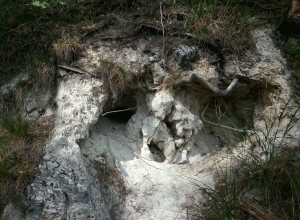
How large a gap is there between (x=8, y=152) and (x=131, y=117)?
5.36 ft

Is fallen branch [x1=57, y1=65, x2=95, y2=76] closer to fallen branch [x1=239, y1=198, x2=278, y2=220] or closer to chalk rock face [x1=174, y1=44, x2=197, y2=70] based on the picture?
chalk rock face [x1=174, y1=44, x2=197, y2=70]

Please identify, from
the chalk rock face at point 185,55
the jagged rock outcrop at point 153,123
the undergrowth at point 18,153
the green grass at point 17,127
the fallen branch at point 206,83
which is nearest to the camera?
the undergrowth at point 18,153

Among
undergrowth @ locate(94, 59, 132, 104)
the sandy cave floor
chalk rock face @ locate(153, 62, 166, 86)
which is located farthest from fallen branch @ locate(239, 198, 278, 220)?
undergrowth @ locate(94, 59, 132, 104)

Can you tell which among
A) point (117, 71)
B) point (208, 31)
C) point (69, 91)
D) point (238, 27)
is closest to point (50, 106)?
point (69, 91)

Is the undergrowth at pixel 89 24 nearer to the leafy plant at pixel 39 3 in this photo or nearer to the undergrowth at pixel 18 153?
the leafy plant at pixel 39 3

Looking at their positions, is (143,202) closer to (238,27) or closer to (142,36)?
(142,36)

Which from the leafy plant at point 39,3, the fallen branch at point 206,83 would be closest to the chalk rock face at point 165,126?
the fallen branch at point 206,83

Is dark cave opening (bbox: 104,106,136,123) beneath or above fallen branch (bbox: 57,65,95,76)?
beneath

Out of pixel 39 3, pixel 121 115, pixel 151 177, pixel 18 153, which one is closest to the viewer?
pixel 18 153

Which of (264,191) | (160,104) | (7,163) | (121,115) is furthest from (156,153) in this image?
(7,163)

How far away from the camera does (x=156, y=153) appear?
14.3 ft

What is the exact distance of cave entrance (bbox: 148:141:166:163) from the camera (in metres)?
4.32

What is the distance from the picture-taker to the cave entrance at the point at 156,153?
432 centimetres

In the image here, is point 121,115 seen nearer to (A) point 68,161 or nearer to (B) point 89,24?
(B) point 89,24
